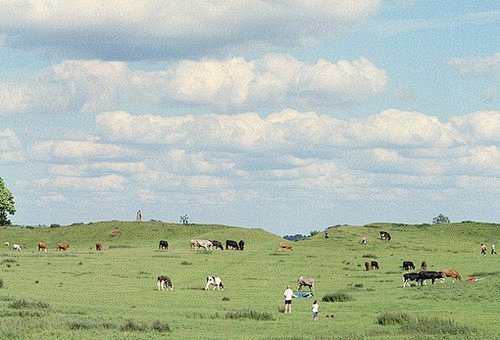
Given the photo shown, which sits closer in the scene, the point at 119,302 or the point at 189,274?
the point at 119,302

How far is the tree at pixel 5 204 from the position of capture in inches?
5822

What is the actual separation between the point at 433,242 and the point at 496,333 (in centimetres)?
7679

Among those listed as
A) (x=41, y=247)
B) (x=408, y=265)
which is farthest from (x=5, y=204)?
(x=408, y=265)

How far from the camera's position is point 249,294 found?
5616 centimetres

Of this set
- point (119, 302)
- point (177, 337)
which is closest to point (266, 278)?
point (119, 302)

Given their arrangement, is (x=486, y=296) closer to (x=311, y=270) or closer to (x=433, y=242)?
(x=311, y=270)

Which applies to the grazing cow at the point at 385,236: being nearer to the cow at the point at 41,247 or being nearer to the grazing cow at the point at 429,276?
the cow at the point at 41,247

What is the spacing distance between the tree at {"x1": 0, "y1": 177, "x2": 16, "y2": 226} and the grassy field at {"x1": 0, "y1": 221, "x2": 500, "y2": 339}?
153 ft

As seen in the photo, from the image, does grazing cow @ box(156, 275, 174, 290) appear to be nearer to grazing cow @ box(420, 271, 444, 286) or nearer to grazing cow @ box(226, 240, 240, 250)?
grazing cow @ box(420, 271, 444, 286)

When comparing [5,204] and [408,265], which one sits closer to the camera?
[408,265]

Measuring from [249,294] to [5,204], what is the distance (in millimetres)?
102123

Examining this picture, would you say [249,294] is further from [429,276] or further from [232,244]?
[232,244]

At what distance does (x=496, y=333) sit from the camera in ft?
120

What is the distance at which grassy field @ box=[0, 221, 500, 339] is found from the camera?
37.6 metres
